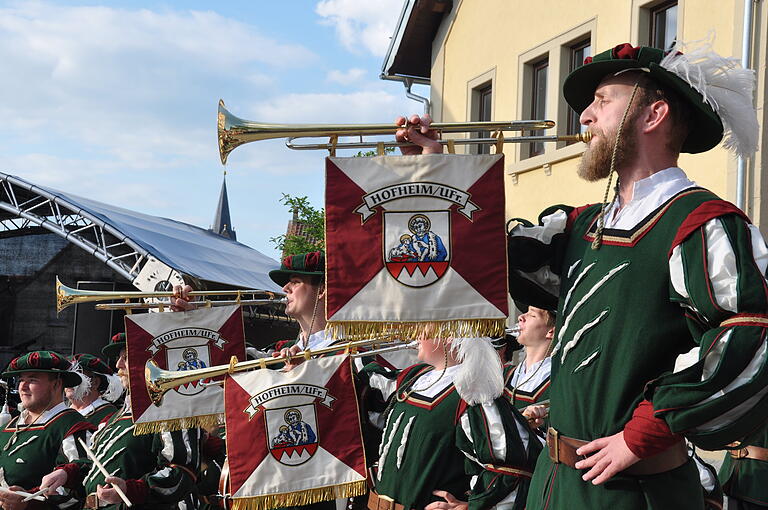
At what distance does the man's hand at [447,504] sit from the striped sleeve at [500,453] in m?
0.17

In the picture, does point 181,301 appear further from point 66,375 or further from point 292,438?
point 292,438

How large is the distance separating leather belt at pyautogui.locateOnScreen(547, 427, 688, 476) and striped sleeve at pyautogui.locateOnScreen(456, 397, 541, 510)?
1339mm

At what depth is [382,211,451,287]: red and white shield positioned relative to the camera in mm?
3238

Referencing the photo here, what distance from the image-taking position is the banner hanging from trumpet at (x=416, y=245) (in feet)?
10.6

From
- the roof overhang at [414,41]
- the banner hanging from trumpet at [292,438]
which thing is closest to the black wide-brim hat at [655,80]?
the banner hanging from trumpet at [292,438]

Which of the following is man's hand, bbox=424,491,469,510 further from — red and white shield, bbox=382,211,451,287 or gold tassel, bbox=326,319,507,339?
red and white shield, bbox=382,211,451,287

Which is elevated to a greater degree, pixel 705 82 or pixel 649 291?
pixel 705 82

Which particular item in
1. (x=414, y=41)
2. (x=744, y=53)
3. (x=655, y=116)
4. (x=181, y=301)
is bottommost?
(x=181, y=301)

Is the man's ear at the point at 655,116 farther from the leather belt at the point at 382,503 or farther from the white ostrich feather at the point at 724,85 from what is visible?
the leather belt at the point at 382,503

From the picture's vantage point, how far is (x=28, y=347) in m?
21.8

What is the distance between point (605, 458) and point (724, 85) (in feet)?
4.08

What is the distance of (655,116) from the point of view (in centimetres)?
299

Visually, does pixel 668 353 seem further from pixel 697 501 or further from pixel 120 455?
pixel 120 455

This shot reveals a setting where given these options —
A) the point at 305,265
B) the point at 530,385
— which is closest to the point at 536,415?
the point at 530,385
